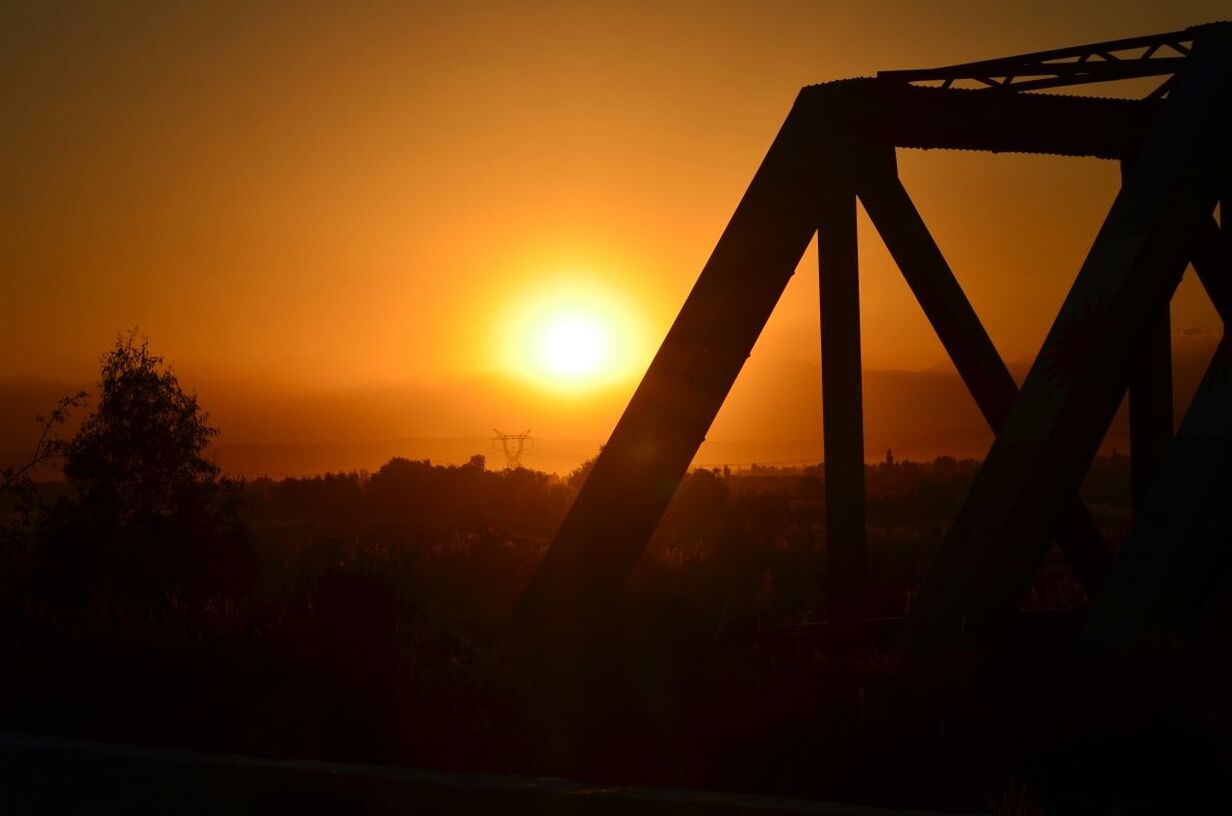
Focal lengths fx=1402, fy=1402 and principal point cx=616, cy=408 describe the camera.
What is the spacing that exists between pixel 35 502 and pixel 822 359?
11109 millimetres

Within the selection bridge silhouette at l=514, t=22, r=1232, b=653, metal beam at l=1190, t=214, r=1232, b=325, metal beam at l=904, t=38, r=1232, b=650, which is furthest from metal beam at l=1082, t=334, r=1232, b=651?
metal beam at l=1190, t=214, r=1232, b=325

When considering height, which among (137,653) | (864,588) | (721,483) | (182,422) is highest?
(721,483)

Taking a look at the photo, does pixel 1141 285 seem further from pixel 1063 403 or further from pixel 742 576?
pixel 742 576

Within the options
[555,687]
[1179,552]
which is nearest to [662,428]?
[555,687]

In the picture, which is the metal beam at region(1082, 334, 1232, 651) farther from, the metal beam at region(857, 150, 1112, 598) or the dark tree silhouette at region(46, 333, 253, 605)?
the dark tree silhouette at region(46, 333, 253, 605)

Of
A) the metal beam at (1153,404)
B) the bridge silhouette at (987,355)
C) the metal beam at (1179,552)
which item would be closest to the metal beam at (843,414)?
the bridge silhouette at (987,355)

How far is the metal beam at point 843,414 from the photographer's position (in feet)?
35.9

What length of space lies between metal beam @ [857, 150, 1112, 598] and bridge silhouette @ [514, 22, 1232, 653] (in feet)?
0.06

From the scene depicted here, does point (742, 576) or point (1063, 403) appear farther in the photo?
point (742, 576)

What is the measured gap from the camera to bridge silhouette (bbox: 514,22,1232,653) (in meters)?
9.48

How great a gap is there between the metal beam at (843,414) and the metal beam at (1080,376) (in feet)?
3.82

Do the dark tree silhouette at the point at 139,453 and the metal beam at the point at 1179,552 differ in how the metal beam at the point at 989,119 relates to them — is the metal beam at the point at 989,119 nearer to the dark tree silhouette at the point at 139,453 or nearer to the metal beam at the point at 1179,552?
the metal beam at the point at 1179,552

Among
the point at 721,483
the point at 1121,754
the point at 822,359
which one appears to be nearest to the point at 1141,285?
the point at 822,359

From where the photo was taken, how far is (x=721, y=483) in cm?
4869
